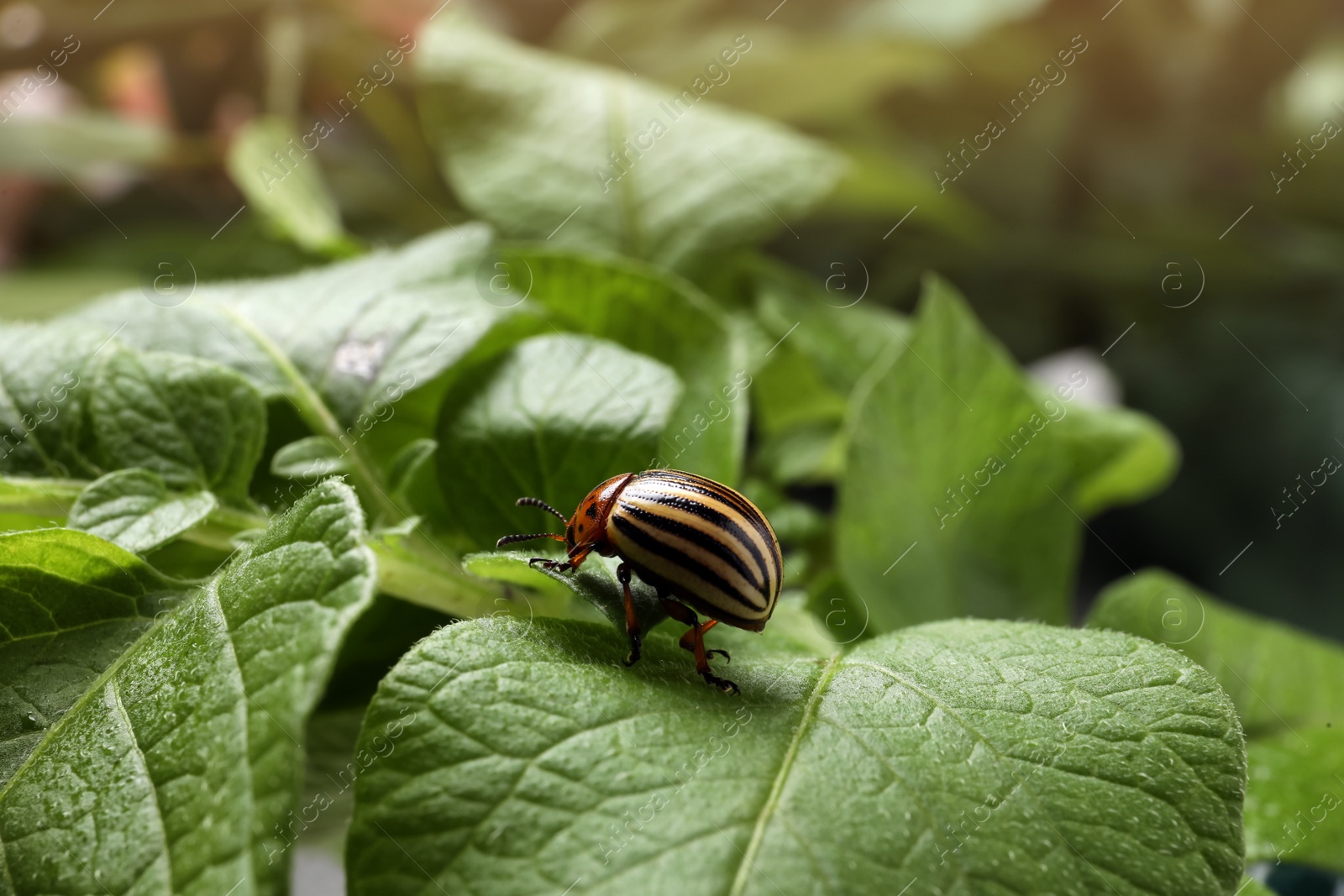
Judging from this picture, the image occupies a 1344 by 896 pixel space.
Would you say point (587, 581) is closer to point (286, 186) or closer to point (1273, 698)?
point (1273, 698)

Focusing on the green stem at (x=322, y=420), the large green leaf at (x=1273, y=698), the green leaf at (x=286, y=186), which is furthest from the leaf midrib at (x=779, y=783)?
the green leaf at (x=286, y=186)

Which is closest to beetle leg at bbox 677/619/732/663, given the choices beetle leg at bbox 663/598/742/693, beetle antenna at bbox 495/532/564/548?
beetle leg at bbox 663/598/742/693

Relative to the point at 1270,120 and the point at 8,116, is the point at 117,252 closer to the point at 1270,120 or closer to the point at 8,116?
the point at 8,116

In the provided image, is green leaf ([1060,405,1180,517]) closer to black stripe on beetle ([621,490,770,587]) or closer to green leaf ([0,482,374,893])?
black stripe on beetle ([621,490,770,587])

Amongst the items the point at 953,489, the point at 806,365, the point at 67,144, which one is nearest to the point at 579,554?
the point at 953,489

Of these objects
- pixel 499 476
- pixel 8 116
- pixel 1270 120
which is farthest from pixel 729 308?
pixel 1270 120

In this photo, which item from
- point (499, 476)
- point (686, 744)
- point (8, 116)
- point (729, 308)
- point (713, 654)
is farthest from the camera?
point (8, 116)
